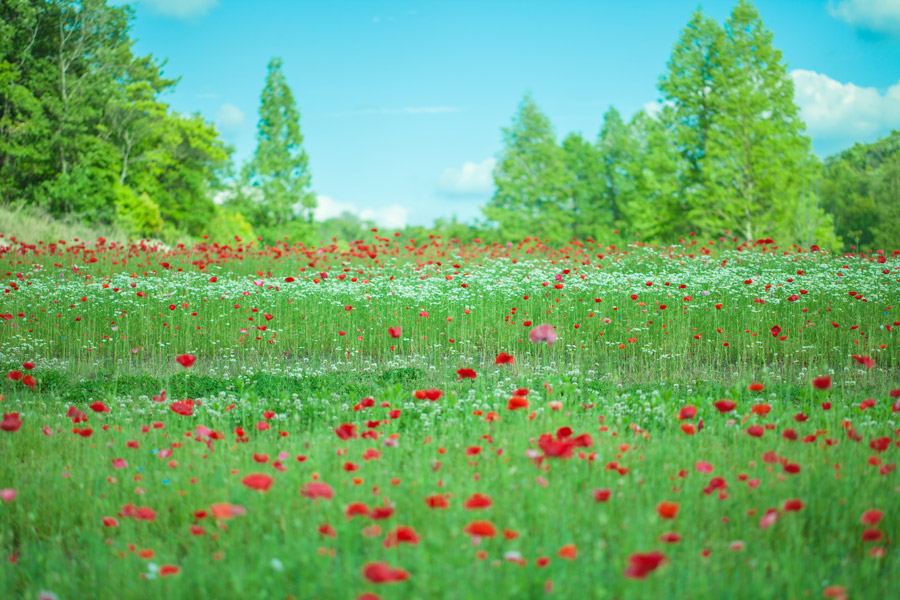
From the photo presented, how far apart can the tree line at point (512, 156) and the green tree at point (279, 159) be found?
9cm

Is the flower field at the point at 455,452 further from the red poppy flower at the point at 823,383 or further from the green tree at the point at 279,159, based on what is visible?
the green tree at the point at 279,159

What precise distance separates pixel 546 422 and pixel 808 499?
1.48 meters

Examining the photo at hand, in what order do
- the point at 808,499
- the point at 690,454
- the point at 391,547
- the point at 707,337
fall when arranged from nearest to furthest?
1. the point at 391,547
2. the point at 808,499
3. the point at 690,454
4. the point at 707,337

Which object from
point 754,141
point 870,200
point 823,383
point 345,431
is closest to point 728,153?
point 754,141

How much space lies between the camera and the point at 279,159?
134 feet

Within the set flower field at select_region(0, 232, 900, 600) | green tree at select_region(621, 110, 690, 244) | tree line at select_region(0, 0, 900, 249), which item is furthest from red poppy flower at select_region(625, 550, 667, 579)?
green tree at select_region(621, 110, 690, 244)

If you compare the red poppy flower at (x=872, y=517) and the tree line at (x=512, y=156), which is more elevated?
the tree line at (x=512, y=156)

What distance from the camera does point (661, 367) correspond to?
24.2 feet

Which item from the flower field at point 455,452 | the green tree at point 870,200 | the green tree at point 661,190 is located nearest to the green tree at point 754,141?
the green tree at point 661,190

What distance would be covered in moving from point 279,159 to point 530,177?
16162 millimetres

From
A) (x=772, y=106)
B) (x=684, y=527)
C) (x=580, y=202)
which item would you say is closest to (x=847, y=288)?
(x=684, y=527)

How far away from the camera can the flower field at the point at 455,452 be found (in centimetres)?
246

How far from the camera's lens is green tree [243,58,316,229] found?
4075 centimetres

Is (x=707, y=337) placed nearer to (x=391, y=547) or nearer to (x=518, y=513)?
(x=518, y=513)
